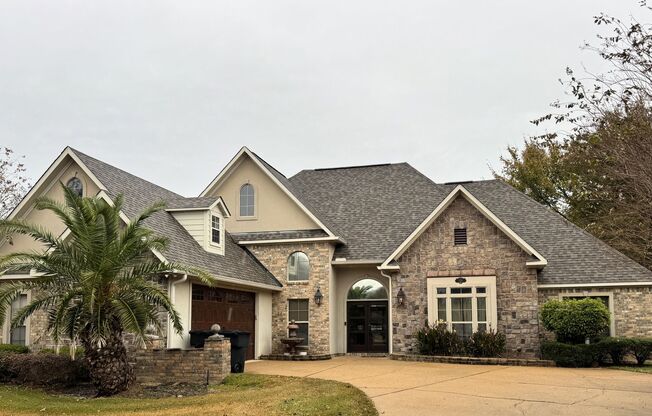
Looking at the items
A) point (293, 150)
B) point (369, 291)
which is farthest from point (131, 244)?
point (293, 150)

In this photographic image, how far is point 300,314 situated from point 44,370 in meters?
10.2

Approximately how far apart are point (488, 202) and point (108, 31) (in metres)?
16.2

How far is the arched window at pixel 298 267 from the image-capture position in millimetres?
23688

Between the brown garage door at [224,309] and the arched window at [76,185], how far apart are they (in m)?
4.97

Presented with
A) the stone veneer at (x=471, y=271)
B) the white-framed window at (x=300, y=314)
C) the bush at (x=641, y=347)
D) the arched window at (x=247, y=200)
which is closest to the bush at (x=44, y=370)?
the white-framed window at (x=300, y=314)

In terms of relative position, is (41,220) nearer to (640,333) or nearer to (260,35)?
(260,35)

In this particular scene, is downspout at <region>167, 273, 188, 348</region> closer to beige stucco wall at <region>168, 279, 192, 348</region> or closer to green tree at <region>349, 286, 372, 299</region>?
beige stucco wall at <region>168, 279, 192, 348</region>

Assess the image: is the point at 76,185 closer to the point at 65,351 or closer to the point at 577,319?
the point at 65,351

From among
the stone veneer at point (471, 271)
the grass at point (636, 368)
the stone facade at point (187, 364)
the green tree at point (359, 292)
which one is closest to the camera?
the stone facade at point (187, 364)

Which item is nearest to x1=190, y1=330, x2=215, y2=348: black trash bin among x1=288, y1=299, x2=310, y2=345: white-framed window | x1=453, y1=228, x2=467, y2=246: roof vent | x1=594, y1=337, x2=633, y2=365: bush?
x1=288, y1=299, x2=310, y2=345: white-framed window

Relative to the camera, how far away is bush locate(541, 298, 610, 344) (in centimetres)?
1895

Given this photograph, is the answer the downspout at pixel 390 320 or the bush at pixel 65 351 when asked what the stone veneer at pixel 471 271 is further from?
the bush at pixel 65 351

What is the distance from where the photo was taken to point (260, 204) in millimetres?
24688

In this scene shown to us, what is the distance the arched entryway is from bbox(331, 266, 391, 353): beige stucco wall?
0.15 meters
